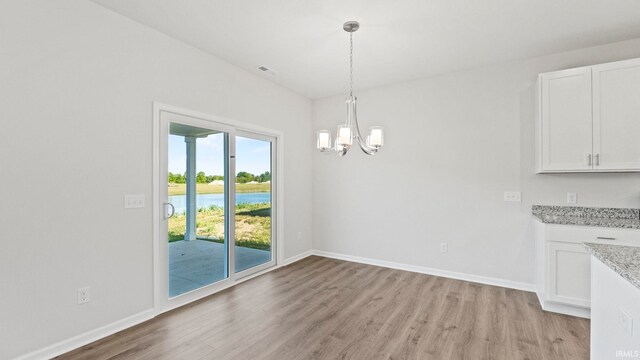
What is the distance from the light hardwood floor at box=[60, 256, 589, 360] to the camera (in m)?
2.22

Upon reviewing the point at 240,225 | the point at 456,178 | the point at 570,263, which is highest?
the point at 456,178

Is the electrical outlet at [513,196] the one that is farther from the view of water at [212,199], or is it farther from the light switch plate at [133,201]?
the light switch plate at [133,201]

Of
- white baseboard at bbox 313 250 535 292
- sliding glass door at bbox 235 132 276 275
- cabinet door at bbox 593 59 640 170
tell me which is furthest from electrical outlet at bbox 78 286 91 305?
cabinet door at bbox 593 59 640 170

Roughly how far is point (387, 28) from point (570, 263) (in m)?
2.94

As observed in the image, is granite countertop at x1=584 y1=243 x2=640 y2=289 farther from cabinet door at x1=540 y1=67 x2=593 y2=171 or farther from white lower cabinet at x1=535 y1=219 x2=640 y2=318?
cabinet door at x1=540 y1=67 x2=593 y2=171

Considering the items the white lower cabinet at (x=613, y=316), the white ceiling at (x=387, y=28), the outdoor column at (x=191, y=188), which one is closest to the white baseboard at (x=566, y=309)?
the white lower cabinet at (x=613, y=316)

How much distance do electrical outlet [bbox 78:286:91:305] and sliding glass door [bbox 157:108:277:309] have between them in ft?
2.00

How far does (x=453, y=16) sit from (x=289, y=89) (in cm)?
266

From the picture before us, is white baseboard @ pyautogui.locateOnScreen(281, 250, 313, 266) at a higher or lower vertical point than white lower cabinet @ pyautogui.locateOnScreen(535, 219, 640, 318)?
lower

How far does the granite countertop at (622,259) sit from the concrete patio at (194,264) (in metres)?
3.36

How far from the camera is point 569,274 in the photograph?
2.77 meters

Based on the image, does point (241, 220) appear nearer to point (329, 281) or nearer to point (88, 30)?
point (329, 281)

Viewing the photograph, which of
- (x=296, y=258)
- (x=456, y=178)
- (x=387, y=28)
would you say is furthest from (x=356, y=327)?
(x=387, y=28)

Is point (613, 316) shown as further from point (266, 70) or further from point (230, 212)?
point (266, 70)
